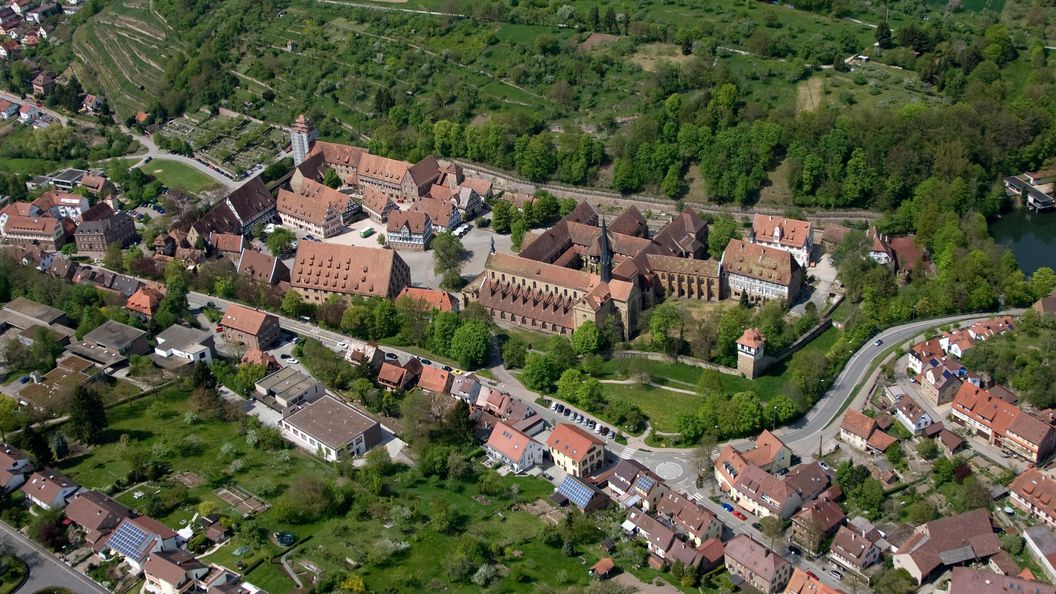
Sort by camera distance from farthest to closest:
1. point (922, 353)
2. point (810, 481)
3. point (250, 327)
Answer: point (250, 327) → point (922, 353) → point (810, 481)

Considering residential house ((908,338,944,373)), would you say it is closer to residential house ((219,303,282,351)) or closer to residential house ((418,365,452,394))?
residential house ((418,365,452,394))

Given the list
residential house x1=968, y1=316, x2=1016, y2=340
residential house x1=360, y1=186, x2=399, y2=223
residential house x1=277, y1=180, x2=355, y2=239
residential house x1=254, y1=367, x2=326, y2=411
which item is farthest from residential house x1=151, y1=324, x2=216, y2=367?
residential house x1=968, y1=316, x2=1016, y2=340

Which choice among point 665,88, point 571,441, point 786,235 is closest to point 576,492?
point 571,441

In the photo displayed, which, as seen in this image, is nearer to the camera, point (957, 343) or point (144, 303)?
point (957, 343)

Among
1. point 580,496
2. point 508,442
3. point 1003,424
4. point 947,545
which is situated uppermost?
point 1003,424

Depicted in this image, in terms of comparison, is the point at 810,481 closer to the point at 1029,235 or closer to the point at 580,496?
the point at 580,496

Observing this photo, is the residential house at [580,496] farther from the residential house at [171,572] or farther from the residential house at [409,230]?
the residential house at [409,230]
